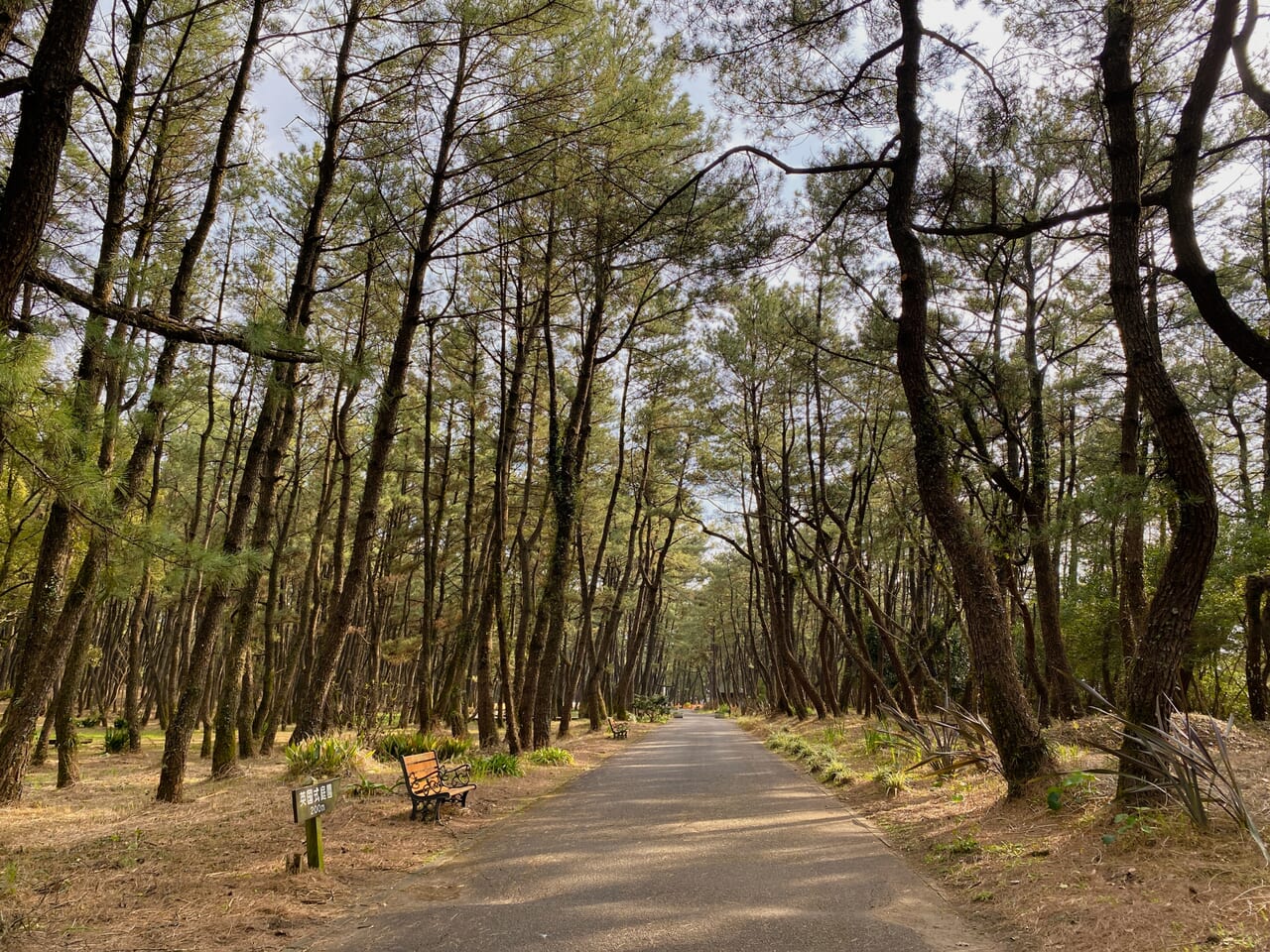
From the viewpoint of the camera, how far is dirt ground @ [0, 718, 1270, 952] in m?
3.71

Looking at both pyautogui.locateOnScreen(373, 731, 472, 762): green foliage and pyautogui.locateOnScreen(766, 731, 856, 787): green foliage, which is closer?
pyautogui.locateOnScreen(373, 731, 472, 762): green foliage

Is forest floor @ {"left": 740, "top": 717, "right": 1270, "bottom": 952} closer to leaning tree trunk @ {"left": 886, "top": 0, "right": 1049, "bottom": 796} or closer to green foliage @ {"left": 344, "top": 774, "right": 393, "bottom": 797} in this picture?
leaning tree trunk @ {"left": 886, "top": 0, "right": 1049, "bottom": 796}

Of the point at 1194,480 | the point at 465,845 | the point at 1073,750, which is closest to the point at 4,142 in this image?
Answer: the point at 465,845

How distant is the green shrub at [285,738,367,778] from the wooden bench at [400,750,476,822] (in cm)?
181

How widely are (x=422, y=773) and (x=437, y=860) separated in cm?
171

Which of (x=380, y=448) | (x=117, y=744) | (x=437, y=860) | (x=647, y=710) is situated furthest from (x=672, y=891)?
(x=647, y=710)

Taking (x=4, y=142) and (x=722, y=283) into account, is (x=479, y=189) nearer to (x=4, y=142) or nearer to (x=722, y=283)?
(x=722, y=283)

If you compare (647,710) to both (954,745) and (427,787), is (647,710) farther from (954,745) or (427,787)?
(427,787)

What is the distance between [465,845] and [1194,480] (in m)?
6.58

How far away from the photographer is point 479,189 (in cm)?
974

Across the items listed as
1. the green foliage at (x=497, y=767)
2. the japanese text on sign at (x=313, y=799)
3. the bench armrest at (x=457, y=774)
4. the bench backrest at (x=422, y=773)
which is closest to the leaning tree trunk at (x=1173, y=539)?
the japanese text on sign at (x=313, y=799)

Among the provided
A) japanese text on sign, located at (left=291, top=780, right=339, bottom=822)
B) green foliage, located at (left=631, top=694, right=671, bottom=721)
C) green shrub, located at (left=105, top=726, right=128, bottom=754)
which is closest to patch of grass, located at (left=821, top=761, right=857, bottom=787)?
japanese text on sign, located at (left=291, top=780, right=339, bottom=822)

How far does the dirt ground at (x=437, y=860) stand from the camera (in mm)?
3709

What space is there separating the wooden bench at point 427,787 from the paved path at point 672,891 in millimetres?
587
